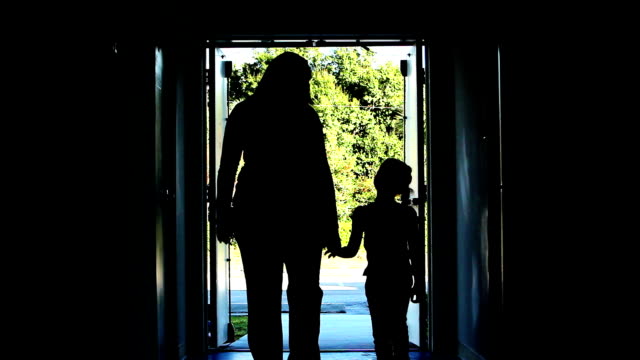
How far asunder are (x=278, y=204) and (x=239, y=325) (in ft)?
11.7

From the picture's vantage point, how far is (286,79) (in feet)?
7.04

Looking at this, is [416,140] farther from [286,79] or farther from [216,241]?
[286,79]

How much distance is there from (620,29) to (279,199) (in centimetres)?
114

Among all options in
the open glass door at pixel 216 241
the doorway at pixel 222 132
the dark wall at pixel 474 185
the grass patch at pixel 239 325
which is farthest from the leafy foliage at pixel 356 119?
the dark wall at pixel 474 185

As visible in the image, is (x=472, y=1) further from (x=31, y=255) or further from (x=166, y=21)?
(x=31, y=255)

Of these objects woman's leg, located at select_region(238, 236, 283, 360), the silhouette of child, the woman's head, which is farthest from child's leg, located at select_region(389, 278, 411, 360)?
the woman's head

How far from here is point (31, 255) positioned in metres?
1.66

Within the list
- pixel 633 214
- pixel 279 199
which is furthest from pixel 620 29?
pixel 279 199

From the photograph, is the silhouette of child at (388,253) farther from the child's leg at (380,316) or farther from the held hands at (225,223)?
the held hands at (225,223)

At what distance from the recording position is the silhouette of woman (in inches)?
80.8

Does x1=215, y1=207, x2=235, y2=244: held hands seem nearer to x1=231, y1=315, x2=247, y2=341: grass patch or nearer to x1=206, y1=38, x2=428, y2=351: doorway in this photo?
x1=206, y1=38, x2=428, y2=351: doorway

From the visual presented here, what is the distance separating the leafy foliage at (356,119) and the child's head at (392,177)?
910 cm

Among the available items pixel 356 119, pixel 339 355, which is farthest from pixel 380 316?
pixel 356 119

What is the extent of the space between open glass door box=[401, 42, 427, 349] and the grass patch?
55.5 inches
